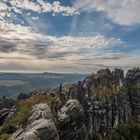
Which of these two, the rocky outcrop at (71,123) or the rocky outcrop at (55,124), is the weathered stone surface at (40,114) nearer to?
the rocky outcrop at (55,124)

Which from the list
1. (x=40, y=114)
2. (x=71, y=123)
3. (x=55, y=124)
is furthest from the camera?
(x=71, y=123)

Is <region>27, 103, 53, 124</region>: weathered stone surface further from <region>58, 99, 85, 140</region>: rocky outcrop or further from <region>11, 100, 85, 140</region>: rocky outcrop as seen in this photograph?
<region>58, 99, 85, 140</region>: rocky outcrop

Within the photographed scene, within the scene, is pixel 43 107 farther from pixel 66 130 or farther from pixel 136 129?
pixel 136 129

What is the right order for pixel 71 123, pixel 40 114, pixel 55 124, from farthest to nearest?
pixel 71 123 < pixel 55 124 < pixel 40 114

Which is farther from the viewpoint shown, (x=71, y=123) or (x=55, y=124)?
(x=71, y=123)

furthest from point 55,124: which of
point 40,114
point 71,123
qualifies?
point 40,114

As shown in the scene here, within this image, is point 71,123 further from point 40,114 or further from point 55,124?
point 40,114

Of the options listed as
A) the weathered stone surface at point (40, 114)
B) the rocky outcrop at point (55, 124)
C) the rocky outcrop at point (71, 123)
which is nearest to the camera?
the rocky outcrop at point (55, 124)

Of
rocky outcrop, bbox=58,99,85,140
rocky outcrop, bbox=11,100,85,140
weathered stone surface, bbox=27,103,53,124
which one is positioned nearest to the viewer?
rocky outcrop, bbox=11,100,85,140

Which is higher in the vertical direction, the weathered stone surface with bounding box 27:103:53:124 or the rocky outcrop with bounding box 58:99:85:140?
the weathered stone surface with bounding box 27:103:53:124

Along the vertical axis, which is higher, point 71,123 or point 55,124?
point 55,124

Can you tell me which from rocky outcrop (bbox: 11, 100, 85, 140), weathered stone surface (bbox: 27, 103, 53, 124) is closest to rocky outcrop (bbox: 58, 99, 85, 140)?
rocky outcrop (bbox: 11, 100, 85, 140)

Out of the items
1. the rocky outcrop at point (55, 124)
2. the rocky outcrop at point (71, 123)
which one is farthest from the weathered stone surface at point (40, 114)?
the rocky outcrop at point (71, 123)

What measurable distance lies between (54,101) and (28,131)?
65.2 meters
